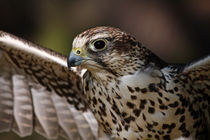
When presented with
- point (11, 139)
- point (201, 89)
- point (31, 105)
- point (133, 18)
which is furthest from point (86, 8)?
point (201, 89)

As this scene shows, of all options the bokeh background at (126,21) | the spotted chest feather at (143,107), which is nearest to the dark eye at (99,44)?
the spotted chest feather at (143,107)

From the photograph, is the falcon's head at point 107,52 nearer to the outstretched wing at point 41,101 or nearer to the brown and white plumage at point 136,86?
the brown and white plumage at point 136,86

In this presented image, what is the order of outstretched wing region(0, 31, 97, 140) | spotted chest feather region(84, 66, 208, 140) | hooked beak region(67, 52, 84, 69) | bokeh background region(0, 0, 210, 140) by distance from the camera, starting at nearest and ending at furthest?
hooked beak region(67, 52, 84, 69) → spotted chest feather region(84, 66, 208, 140) → outstretched wing region(0, 31, 97, 140) → bokeh background region(0, 0, 210, 140)

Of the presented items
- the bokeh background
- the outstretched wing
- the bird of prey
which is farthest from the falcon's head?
the bokeh background

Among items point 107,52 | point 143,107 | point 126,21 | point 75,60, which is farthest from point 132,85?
point 126,21

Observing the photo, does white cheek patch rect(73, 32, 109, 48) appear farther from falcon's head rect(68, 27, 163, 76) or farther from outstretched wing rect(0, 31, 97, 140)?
outstretched wing rect(0, 31, 97, 140)

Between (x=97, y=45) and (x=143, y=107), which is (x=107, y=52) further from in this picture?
(x=143, y=107)

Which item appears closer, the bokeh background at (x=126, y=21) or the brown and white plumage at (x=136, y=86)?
the brown and white plumage at (x=136, y=86)

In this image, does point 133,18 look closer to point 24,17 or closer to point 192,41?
point 192,41
